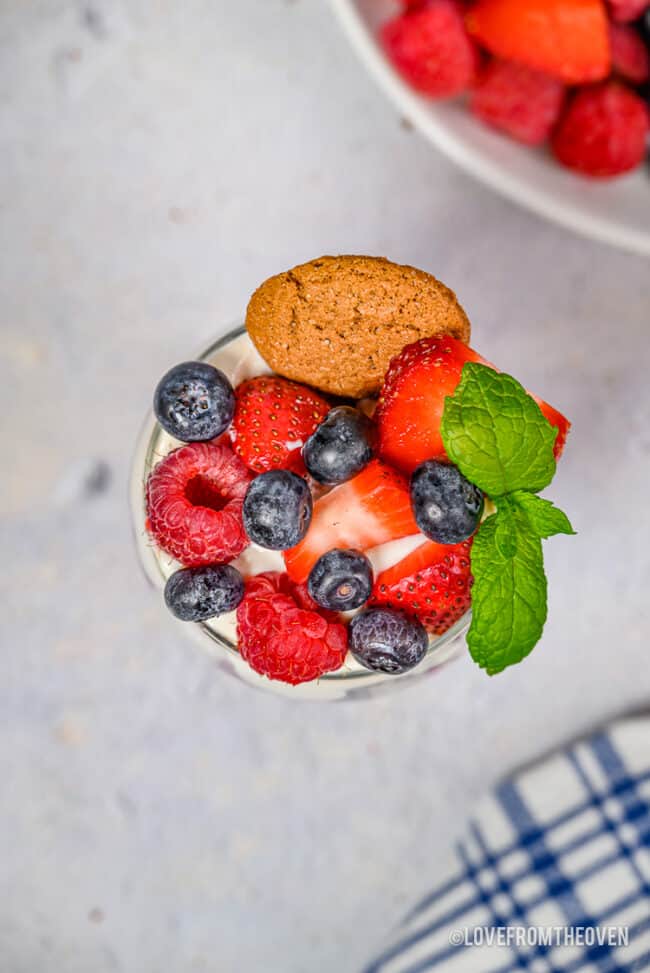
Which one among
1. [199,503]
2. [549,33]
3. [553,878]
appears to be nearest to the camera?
[199,503]

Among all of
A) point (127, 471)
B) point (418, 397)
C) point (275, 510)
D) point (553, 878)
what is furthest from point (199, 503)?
point (553, 878)

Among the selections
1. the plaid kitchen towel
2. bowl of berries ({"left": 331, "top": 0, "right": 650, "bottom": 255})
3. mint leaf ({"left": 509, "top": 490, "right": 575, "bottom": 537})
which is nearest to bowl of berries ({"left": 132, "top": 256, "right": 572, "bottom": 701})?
mint leaf ({"left": 509, "top": 490, "right": 575, "bottom": 537})

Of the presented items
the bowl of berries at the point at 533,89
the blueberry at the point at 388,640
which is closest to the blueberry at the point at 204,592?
the blueberry at the point at 388,640

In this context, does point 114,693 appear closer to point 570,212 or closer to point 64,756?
point 64,756

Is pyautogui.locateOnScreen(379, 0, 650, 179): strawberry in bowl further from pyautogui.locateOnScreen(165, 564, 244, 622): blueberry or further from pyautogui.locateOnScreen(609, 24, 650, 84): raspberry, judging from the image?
pyautogui.locateOnScreen(165, 564, 244, 622): blueberry

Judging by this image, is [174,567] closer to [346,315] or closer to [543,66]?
[346,315]

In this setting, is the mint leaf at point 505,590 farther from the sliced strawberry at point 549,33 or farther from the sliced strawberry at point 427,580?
the sliced strawberry at point 549,33

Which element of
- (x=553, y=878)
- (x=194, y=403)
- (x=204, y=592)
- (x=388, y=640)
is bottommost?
(x=553, y=878)
